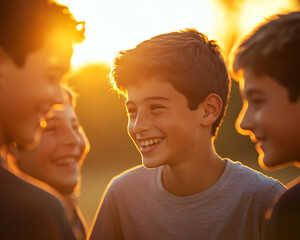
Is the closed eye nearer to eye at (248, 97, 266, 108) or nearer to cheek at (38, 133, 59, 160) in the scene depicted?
eye at (248, 97, 266, 108)

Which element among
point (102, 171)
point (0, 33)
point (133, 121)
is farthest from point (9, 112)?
point (102, 171)

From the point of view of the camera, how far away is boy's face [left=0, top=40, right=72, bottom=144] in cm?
247

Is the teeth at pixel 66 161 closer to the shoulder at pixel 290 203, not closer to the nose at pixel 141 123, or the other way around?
the nose at pixel 141 123

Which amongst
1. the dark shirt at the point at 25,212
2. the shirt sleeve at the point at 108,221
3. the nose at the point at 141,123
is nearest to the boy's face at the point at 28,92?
the dark shirt at the point at 25,212

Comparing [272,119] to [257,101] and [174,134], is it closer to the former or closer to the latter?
[257,101]

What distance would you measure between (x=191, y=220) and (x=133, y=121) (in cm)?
92

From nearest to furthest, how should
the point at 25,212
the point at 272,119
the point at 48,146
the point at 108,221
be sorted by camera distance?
the point at 25,212 < the point at 272,119 < the point at 108,221 < the point at 48,146

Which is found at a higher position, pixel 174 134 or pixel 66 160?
pixel 174 134

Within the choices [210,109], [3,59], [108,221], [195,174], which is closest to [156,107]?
[210,109]

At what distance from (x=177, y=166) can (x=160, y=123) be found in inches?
16.6

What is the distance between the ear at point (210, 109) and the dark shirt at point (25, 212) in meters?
1.69

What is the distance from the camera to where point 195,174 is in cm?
370

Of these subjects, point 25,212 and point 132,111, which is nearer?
point 25,212

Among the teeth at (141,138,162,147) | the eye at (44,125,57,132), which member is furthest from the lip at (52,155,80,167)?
the teeth at (141,138,162,147)
